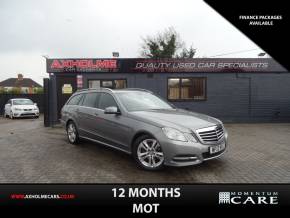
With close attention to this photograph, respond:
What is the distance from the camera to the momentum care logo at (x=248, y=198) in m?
2.89

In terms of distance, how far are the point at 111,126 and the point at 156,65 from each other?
7.56 m

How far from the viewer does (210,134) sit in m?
4.14

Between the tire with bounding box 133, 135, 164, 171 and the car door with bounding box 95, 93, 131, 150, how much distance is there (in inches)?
13.3

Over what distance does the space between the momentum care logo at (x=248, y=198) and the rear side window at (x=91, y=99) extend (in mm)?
3896

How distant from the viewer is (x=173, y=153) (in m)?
3.82

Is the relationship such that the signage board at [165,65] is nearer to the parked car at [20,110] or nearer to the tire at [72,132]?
the parked car at [20,110]

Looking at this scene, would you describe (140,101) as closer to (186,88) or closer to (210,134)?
A: (210,134)

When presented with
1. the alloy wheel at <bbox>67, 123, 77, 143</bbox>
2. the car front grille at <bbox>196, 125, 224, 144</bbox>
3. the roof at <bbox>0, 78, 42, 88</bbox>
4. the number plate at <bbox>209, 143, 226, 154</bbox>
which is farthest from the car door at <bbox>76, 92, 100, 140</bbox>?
the roof at <bbox>0, 78, 42, 88</bbox>

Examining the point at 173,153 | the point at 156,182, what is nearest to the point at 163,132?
the point at 173,153

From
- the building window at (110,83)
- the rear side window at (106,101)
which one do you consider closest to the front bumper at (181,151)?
the rear side window at (106,101)

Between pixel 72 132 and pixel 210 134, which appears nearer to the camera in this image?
pixel 210 134

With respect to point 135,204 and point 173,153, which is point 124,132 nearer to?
point 173,153

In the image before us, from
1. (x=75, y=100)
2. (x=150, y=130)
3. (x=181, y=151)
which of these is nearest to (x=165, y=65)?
(x=75, y=100)

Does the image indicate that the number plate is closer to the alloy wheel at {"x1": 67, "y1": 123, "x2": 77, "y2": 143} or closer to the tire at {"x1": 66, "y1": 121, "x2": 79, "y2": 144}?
the tire at {"x1": 66, "y1": 121, "x2": 79, "y2": 144}
